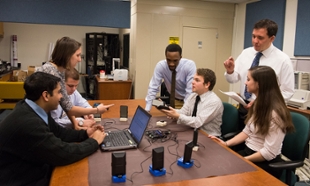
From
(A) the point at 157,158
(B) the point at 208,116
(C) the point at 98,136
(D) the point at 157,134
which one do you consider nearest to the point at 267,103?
(B) the point at 208,116

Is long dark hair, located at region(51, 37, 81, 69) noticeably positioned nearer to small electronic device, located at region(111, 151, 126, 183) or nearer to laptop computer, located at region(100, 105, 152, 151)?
laptop computer, located at region(100, 105, 152, 151)

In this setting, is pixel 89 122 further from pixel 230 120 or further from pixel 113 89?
pixel 113 89

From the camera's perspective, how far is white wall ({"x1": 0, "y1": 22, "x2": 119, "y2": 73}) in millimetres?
7062

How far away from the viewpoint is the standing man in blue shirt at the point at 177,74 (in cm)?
296

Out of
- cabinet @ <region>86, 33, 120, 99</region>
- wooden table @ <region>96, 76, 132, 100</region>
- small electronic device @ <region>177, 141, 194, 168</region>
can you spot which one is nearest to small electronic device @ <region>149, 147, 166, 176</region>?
small electronic device @ <region>177, 141, 194, 168</region>

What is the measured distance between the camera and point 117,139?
6.36 feet

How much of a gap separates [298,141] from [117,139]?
4.38 feet

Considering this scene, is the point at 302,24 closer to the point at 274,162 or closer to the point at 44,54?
the point at 274,162

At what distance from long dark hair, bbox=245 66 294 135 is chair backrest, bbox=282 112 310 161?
210 mm

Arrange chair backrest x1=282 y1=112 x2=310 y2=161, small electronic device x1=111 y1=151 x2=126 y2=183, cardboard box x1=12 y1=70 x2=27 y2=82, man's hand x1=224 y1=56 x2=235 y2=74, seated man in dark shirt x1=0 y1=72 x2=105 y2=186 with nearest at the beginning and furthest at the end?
small electronic device x1=111 y1=151 x2=126 y2=183 → seated man in dark shirt x1=0 y1=72 x2=105 y2=186 → chair backrest x1=282 y1=112 x2=310 y2=161 → man's hand x1=224 y1=56 x2=235 y2=74 → cardboard box x1=12 y1=70 x2=27 y2=82

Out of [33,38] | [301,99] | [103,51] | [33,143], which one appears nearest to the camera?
[33,143]

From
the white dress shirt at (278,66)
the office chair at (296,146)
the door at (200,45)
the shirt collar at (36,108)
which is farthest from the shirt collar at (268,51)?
the door at (200,45)

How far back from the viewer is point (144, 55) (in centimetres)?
500

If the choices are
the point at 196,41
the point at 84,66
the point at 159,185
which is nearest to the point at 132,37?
the point at 196,41
